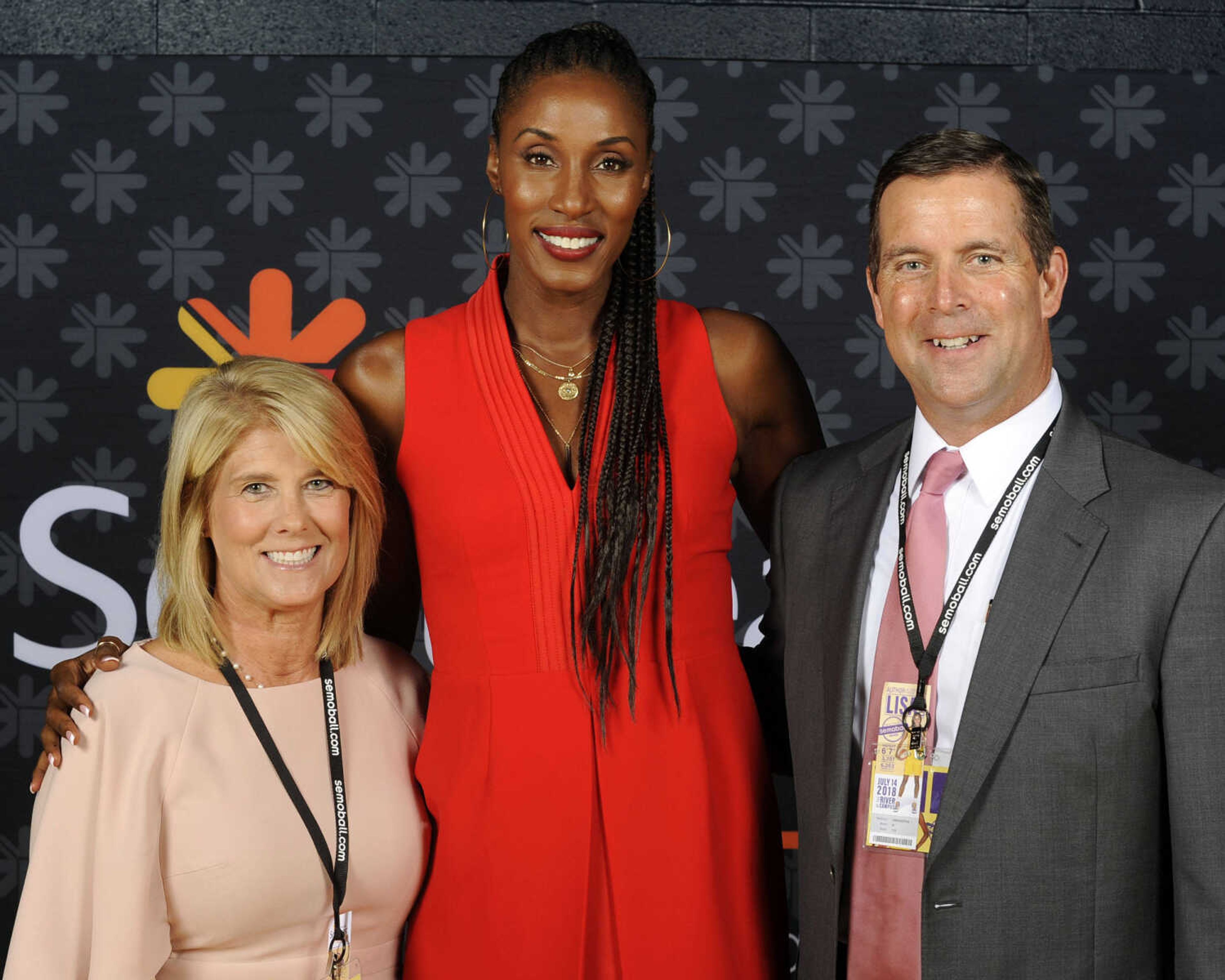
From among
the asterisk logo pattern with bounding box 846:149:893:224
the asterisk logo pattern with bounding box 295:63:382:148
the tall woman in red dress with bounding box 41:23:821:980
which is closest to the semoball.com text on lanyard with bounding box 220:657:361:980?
the tall woman in red dress with bounding box 41:23:821:980

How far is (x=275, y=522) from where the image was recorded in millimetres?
1831

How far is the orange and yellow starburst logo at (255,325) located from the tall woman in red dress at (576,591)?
1.38 meters

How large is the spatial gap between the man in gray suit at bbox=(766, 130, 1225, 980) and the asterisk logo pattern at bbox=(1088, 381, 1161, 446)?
5.87ft

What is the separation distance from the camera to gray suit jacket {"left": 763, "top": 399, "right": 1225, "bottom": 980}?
1462mm

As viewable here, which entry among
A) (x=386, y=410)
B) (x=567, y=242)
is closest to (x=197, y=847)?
(x=386, y=410)

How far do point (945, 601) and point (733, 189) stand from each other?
197 cm

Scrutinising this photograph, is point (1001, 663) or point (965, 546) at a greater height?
point (965, 546)

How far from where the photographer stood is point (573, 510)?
1.88 meters

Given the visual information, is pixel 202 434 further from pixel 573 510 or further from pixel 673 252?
pixel 673 252

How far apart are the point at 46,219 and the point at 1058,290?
2.68 m

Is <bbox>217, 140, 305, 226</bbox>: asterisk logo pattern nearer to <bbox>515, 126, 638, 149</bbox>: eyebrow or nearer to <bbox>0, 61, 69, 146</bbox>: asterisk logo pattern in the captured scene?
<bbox>0, 61, 69, 146</bbox>: asterisk logo pattern

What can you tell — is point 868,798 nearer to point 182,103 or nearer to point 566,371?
point 566,371

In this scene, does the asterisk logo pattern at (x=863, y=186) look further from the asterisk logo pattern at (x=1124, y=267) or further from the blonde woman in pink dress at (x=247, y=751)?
the blonde woman in pink dress at (x=247, y=751)

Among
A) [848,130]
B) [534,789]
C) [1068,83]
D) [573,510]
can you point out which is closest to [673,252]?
[848,130]
